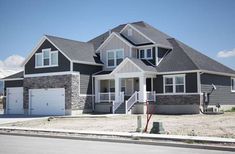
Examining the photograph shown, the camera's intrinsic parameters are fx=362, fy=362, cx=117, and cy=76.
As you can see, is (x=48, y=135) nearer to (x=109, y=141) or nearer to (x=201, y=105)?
(x=109, y=141)

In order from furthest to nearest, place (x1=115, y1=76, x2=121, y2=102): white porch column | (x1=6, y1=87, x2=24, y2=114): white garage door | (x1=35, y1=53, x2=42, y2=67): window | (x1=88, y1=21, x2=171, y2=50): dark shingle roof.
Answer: (x1=6, y1=87, x2=24, y2=114): white garage door < (x1=35, y1=53, x2=42, y2=67): window < (x1=88, y1=21, x2=171, y2=50): dark shingle roof < (x1=115, y1=76, x2=121, y2=102): white porch column

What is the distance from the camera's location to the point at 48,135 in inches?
726

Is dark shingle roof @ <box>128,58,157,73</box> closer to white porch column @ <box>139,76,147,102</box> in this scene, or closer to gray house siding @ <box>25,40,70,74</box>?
white porch column @ <box>139,76,147,102</box>

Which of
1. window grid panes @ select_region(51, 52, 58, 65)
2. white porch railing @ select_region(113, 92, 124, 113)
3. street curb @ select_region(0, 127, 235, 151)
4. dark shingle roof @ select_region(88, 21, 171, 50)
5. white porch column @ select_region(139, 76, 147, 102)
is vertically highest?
dark shingle roof @ select_region(88, 21, 171, 50)

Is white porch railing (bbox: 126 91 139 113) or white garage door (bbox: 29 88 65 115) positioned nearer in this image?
white porch railing (bbox: 126 91 139 113)

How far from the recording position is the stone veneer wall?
1334 inches

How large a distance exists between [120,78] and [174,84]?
519 cm

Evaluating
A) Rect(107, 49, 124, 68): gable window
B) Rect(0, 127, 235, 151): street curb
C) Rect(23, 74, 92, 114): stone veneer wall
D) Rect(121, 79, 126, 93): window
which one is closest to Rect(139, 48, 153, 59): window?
Rect(107, 49, 124, 68): gable window

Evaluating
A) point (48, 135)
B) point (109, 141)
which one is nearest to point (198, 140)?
point (109, 141)

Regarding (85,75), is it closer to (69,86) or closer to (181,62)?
(69,86)

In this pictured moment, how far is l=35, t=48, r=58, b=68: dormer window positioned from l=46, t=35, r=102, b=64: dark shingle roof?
1.09 m

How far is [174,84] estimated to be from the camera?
32.7 meters

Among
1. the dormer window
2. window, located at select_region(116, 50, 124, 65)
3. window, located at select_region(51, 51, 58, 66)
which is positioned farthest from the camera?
window, located at select_region(116, 50, 124, 65)

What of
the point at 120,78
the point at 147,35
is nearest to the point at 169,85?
the point at 120,78
